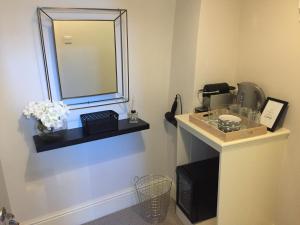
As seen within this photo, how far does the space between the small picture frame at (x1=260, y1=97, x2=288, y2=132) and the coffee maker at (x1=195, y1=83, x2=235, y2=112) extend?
327 mm

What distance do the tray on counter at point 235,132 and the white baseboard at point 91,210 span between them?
979mm

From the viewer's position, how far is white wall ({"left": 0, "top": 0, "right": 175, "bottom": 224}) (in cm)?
167

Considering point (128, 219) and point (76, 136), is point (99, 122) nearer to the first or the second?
point (76, 136)

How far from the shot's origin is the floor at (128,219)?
219 cm

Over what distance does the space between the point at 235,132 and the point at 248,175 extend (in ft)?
1.09

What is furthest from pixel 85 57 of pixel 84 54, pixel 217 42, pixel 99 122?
pixel 217 42

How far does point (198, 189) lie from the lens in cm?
193

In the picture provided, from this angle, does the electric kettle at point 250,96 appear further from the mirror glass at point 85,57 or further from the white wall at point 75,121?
the mirror glass at point 85,57

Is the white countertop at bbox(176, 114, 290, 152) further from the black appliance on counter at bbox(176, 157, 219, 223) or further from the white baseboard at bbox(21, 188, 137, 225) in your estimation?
the white baseboard at bbox(21, 188, 137, 225)

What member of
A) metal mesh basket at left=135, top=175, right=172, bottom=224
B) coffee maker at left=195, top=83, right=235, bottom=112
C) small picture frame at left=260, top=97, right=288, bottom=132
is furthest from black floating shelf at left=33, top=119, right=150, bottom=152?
small picture frame at left=260, top=97, right=288, bottom=132

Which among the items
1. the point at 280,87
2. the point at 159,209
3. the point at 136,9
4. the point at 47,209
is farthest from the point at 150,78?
the point at 47,209

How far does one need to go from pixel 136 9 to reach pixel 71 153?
119cm

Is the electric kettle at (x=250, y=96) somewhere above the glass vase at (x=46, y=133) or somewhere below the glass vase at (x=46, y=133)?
above

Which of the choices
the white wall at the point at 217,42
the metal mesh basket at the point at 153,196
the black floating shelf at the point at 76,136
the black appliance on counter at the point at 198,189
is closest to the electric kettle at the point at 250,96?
the white wall at the point at 217,42
